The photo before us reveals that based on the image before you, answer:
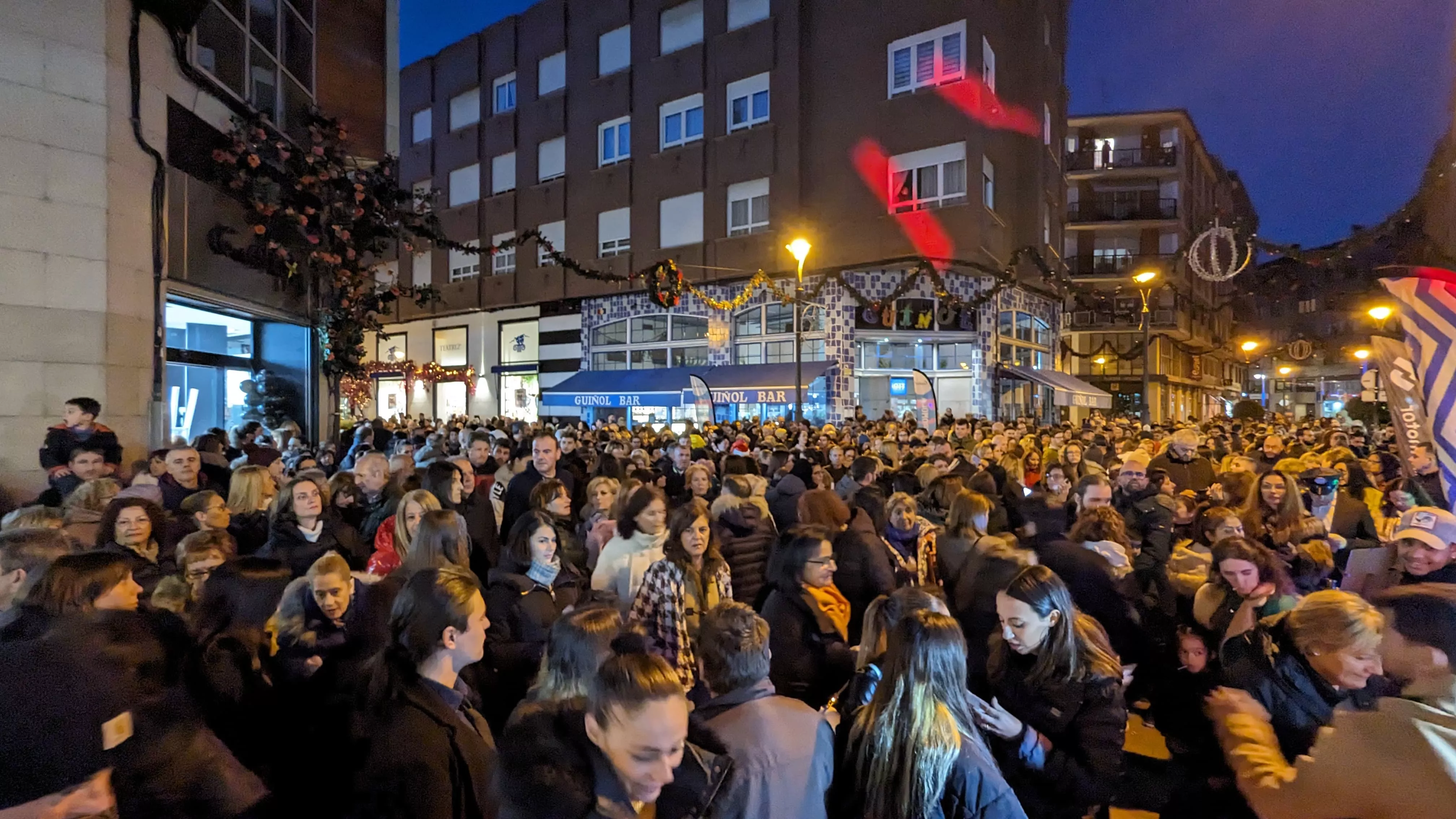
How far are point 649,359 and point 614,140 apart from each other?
7.96 m

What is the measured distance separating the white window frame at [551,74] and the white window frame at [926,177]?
13107 millimetres

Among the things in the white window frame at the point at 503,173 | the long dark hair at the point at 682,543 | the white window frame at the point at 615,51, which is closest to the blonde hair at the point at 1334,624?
the long dark hair at the point at 682,543

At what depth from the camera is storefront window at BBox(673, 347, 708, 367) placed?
24578 mm

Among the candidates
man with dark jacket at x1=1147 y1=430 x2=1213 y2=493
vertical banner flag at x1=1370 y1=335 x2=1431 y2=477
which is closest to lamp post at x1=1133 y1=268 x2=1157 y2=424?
man with dark jacket at x1=1147 y1=430 x2=1213 y2=493

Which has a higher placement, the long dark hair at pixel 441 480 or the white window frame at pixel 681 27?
the white window frame at pixel 681 27

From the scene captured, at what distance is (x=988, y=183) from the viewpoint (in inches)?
870

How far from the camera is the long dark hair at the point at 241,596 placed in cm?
317

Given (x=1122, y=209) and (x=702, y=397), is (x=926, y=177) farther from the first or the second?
(x=1122, y=209)

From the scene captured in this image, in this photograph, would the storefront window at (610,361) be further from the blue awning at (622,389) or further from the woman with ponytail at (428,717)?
the woman with ponytail at (428,717)

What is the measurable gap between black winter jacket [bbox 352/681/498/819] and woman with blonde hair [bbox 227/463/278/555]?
12.1 ft

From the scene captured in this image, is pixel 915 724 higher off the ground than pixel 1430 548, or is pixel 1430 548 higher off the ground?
pixel 1430 548

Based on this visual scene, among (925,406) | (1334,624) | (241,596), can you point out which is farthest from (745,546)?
(925,406)

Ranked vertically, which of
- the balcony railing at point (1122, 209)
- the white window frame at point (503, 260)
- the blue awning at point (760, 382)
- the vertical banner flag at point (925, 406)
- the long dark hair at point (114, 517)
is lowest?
the long dark hair at point (114, 517)

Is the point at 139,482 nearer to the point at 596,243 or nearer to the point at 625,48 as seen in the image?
the point at 596,243
